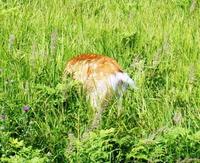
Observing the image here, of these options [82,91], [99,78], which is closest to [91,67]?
[99,78]

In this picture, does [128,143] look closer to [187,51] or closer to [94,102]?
[94,102]

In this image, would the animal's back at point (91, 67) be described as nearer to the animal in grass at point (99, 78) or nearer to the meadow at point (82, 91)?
the animal in grass at point (99, 78)

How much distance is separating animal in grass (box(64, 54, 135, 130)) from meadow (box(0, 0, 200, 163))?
0.21ft

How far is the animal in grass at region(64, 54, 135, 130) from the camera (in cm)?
351

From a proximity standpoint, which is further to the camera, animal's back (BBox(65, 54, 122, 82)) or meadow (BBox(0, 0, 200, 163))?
animal's back (BBox(65, 54, 122, 82))

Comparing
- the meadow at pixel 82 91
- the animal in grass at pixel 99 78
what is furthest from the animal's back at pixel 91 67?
the meadow at pixel 82 91

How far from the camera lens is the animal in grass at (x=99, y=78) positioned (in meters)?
3.51

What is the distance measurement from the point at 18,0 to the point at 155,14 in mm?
1351

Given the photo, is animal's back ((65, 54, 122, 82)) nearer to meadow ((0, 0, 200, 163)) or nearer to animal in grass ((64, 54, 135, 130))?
animal in grass ((64, 54, 135, 130))

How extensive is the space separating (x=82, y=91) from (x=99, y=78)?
160 millimetres

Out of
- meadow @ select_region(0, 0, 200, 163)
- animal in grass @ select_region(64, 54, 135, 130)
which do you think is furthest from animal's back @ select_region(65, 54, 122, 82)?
meadow @ select_region(0, 0, 200, 163)

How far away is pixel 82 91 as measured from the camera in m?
3.55

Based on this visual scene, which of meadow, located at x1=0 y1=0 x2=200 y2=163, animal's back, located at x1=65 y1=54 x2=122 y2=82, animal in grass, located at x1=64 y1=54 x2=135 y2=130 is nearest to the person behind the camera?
meadow, located at x1=0 y1=0 x2=200 y2=163

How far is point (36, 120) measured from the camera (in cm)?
325
